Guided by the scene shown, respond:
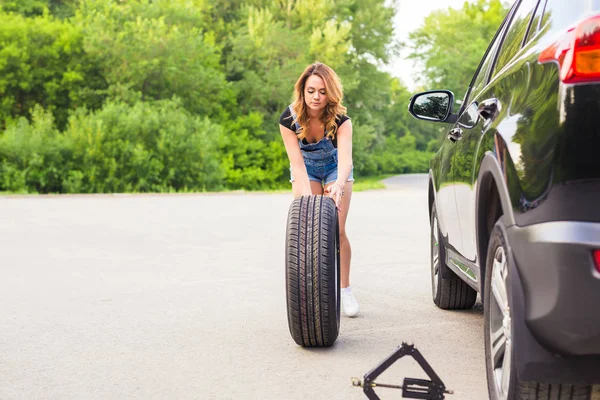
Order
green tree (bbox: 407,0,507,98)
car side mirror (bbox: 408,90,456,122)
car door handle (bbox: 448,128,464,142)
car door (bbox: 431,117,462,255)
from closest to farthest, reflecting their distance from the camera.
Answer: car door handle (bbox: 448,128,464,142), car door (bbox: 431,117,462,255), car side mirror (bbox: 408,90,456,122), green tree (bbox: 407,0,507,98)

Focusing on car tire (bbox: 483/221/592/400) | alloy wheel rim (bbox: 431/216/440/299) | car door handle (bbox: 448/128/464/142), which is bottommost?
alloy wheel rim (bbox: 431/216/440/299)

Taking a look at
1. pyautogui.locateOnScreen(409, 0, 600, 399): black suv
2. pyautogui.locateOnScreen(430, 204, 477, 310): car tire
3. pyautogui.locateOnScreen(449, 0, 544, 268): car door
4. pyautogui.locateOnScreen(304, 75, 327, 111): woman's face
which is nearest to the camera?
pyautogui.locateOnScreen(409, 0, 600, 399): black suv

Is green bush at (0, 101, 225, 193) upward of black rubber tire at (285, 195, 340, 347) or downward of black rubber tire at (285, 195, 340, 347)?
downward

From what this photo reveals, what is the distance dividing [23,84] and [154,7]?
7676 mm

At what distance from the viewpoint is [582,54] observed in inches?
99.8

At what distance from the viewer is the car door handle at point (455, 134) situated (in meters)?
4.66

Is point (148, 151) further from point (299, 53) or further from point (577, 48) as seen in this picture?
point (577, 48)

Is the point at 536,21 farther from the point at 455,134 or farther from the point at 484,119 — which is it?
the point at 455,134

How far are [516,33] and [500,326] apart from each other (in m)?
1.50

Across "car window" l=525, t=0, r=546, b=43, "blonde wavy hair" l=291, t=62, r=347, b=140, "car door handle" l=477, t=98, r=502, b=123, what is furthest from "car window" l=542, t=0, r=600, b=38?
"blonde wavy hair" l=291, t=62, r=347, b=140

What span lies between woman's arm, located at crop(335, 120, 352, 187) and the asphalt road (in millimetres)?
997

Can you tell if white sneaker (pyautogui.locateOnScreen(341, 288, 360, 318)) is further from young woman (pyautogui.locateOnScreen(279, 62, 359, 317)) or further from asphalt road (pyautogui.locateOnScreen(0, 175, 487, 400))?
young woman (pyautogui.locateOnScreen(279, 62, 359, 317))

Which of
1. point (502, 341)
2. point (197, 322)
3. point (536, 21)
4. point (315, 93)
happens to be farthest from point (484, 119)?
point (197, 322)

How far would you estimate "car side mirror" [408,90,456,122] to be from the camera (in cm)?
531
